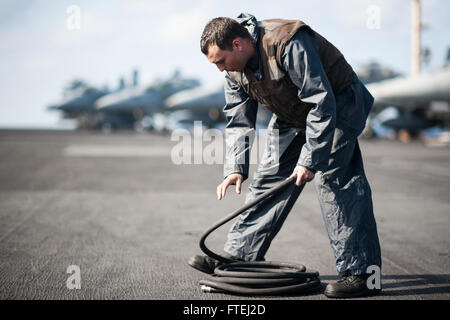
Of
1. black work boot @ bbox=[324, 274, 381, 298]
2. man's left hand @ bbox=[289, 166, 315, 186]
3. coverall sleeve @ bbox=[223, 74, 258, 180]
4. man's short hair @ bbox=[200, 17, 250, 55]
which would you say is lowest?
black work boot @ bbox=[324, 274, 381, 298]

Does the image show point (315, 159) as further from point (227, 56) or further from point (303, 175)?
point (227, 56)

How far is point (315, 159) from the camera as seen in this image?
2.37m

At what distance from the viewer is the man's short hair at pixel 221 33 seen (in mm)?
2396

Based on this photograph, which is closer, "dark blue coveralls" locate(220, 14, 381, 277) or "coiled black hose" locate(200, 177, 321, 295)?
"dark blue coveralls" locate(220, 14, 381, 277)

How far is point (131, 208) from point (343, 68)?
3445 millimetres

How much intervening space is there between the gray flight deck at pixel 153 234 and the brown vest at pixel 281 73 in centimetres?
113

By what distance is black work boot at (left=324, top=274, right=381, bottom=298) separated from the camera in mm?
2445

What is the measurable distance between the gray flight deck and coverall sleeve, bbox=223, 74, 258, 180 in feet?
2.62

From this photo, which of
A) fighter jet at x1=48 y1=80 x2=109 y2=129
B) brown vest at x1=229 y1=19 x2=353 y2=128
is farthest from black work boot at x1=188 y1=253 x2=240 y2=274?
fighter jet at x1=48 y1=80 x2=109 y2=129

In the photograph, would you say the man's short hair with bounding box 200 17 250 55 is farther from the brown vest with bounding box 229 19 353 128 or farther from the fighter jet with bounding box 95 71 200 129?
the fighter jet with bounding box 95 71 200 129

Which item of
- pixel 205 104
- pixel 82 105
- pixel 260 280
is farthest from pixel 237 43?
pixel 82 105

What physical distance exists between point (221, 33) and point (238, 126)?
26.9 inches
